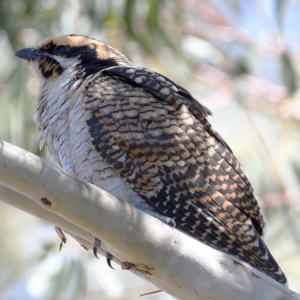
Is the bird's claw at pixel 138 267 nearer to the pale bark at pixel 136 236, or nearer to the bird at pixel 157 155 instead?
the pale bark at pixel 136 236

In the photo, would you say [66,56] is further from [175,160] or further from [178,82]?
[178,82]

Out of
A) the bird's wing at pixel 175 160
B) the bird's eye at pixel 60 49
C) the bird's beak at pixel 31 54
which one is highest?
the bird's wing at pixel 175 160

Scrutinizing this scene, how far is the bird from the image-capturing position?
250cm

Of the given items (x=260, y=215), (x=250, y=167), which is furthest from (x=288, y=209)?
(x=260, y=215)

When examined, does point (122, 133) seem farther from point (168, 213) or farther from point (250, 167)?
point (250, 167)

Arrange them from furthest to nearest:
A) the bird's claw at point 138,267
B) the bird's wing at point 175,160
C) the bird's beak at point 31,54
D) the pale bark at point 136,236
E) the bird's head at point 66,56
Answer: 1. the bird's beak at point 31,54
2. the bird's head at point 66,56
3. the bird's wing at point 175,160
4. the bird's claw at point 138,267
5. the pale bark at point 136,236

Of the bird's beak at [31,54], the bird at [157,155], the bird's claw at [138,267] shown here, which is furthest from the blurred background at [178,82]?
the bird's claw at [138,267]

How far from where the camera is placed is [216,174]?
104 inches

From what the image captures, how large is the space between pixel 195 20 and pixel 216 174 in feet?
12.6

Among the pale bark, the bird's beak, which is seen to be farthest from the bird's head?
the pale bark

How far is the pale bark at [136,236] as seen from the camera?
193 centimetres

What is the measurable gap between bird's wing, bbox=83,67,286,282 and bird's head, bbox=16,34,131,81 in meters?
0.38

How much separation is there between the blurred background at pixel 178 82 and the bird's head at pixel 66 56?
34.0 inches

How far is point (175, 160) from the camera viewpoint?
2604 millimetres
